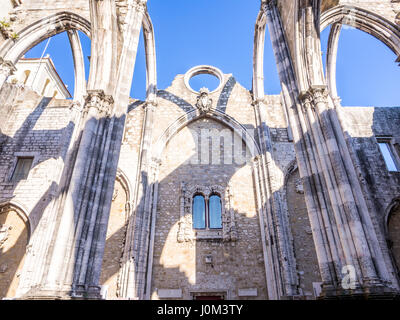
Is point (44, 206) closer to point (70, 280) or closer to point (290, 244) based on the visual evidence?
point (70, 280)

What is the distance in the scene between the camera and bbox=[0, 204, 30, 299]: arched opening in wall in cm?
864

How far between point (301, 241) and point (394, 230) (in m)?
3.56

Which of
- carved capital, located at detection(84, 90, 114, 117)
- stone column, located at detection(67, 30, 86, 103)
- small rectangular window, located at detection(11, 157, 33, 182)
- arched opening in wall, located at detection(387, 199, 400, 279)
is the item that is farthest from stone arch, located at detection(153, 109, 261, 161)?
arched opening in wall, located at detection(387, 199, 400, 279)

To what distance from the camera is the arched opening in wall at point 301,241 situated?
8766 millimetres

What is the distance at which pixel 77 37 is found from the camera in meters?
11.1

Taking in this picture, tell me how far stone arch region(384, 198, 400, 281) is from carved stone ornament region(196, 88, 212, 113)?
8.64m

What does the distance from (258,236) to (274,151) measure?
3.82 meters

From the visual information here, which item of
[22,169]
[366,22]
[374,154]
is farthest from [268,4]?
[22,169]

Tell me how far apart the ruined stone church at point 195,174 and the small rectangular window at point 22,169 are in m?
0.05

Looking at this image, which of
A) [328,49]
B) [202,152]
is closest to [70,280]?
[202,152]

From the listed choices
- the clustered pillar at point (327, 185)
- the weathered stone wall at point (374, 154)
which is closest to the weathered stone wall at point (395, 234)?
the weathered stone wall at point (374, 154)

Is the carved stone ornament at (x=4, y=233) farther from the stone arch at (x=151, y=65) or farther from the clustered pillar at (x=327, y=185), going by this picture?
the clustered pillar at (x=327, y=185)

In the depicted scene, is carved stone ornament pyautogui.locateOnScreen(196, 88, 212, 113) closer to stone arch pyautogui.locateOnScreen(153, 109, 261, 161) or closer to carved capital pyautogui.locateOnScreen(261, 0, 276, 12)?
stone arch pyautogui.locateOnScreen(153, 109, 261, 161)

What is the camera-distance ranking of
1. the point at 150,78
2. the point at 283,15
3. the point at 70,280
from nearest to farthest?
the point at 70,280 → the point at 283,15 → the point at 150,78
